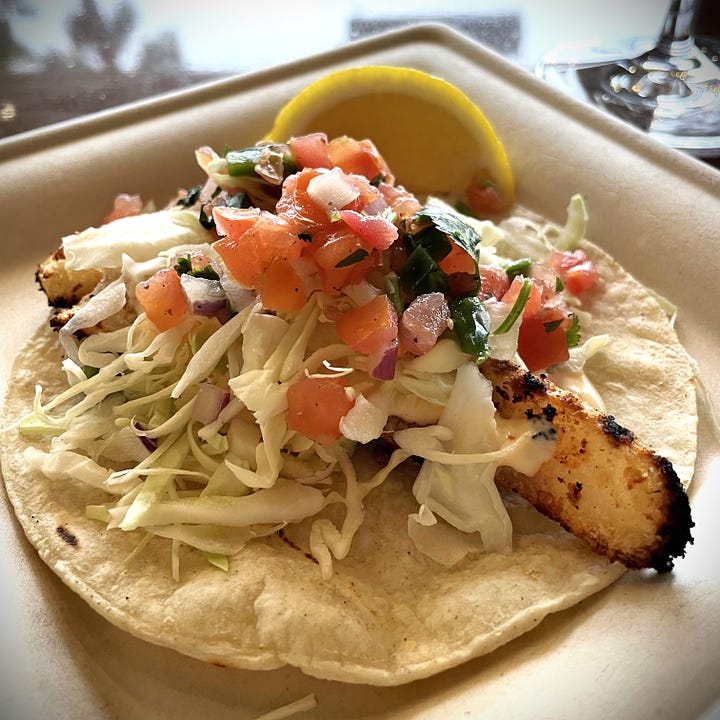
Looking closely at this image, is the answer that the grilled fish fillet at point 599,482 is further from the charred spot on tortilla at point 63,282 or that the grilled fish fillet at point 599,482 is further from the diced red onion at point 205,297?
the charred spot on tortilla at point 63,282

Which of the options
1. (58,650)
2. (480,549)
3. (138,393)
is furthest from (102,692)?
(480,549)

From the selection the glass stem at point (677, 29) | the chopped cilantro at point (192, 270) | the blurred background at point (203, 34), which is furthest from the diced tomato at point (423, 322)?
the glass stem at point (677, 29)

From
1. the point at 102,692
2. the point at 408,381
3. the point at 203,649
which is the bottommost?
the point at 102,692

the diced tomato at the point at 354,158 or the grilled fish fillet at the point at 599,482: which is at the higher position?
the diced tomato at the point at 354,158

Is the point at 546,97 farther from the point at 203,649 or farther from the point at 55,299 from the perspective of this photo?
the point at 203,649

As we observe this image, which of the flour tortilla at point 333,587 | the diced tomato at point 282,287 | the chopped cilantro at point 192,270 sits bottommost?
the flour tortilla at point 333,587

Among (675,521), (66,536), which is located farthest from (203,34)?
(675,521)

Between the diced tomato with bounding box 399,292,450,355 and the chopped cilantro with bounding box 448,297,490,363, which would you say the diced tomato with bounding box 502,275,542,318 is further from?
the diced tomato with bounding box 399,292,450,355
